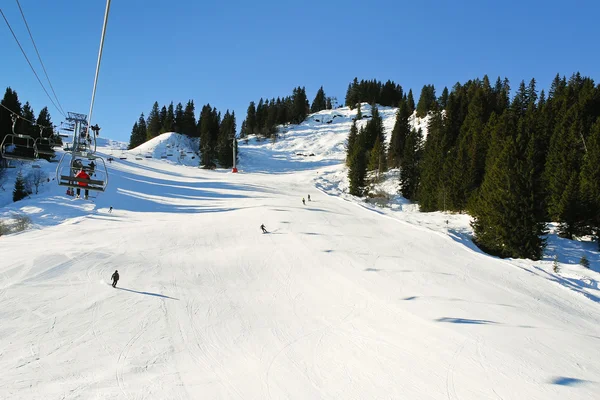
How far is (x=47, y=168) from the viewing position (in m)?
56.6

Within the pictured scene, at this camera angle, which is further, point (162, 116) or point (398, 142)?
point (162, 116)

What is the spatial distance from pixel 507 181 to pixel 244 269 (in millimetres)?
21182

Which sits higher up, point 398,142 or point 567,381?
point 398,142

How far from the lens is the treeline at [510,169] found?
27062mm

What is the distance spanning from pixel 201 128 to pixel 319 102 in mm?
71170

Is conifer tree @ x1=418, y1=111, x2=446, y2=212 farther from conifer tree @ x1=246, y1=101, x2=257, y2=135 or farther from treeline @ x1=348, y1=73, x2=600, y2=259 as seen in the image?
conifer tree @ x1=246, y1=101, x2=257, y2=135

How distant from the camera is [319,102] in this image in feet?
515

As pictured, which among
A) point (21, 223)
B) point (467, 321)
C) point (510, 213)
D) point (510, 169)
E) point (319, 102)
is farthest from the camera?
point (319, 102)

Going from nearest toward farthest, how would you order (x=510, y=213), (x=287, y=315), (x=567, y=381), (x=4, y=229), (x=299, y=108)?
(x=567, y=381)
(x=287, y=315)
(x=510, y=213)
(x=4, y=229)
(x=299, y=108)

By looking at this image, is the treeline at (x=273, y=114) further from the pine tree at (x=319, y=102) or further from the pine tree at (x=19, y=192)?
the pine tree at (x=19, y=192)

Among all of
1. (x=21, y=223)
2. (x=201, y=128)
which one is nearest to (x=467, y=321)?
(x=21, y=223)

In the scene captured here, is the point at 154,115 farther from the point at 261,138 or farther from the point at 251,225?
the point at 251,225

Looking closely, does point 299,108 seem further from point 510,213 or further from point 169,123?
point 510,213

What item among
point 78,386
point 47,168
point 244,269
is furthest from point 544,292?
point 47,168
